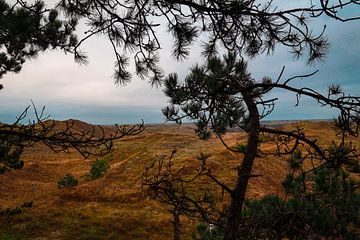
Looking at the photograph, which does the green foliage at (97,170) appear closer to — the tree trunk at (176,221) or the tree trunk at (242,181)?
the tree trunk at (176,221)

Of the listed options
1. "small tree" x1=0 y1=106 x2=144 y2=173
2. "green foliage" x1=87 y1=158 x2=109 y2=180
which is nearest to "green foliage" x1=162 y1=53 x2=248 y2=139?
"small tree" x1=0 y1=106 x2=144 y2=173

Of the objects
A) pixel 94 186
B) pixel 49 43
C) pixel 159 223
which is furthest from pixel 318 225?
pixel 94 186

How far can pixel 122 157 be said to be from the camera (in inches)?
1069

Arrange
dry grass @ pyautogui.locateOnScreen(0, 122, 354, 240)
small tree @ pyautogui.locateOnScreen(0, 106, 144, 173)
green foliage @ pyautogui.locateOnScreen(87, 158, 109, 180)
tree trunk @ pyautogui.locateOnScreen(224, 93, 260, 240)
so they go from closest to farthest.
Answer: tree trunk @ pyautogui.locateOnScreen(224, 93, 260, 240), small tree @ pyautogui.locateOnScreen(0, 106, 144, 173), dry grass @ pyautogui.locateOnScreen(0, 122, 354, 240), green foliage @ pyautogui.locateOnScreen(87, 158, 109, 180)

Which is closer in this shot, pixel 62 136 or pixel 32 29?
pixel 62 136

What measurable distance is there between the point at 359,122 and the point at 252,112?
2.08 ft

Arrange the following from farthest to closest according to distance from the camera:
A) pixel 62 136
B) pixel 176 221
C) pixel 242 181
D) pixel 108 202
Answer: pixel 108 202 → pixel 176 221 → pixel 62 136 → pixel 242 181

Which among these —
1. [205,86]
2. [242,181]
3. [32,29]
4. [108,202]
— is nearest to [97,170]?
[108,202]

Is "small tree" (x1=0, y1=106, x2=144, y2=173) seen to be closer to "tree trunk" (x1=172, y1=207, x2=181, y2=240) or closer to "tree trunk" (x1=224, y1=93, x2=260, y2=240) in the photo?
"tree trunk" (x1=172, y1=207, x2=181, y2=240)

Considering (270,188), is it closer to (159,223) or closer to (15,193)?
(159,223)

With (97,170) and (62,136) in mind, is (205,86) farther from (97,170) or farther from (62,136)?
(97,170)

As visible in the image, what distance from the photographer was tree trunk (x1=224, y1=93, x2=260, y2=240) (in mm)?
2021

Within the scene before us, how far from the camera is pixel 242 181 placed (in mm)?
2098

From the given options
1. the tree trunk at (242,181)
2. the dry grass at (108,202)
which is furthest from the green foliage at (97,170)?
the tree trunk at (242,181)
